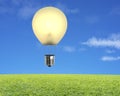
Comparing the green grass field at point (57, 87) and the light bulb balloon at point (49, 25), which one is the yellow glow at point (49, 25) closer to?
the light bulb balloon at point (49, 25)

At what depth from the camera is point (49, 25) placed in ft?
22.7

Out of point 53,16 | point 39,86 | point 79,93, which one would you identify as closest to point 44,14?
point 53,16

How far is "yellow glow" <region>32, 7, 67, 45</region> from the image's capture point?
22.9 feet

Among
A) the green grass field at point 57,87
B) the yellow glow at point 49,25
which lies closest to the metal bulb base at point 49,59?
the yellow glow at point 49,25

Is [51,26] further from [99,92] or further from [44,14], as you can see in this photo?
[99,92]

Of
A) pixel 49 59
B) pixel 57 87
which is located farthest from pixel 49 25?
pixel 57 87

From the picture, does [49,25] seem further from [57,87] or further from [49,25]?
[57,87]

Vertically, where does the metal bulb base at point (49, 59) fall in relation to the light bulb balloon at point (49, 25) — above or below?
below

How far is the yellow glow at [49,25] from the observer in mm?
6965

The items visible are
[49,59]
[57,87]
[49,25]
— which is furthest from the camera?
[57,87]

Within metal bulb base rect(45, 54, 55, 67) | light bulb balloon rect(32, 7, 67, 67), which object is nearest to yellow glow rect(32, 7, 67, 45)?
light bulb balloon rect(32, 7, 67, 67)

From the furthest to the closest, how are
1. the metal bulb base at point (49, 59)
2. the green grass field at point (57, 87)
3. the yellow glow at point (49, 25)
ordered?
1. the green grass field at point (57, 87)
2. the yellow glow at point (49, 25)
3. the metal bulb base at point (49, 59)

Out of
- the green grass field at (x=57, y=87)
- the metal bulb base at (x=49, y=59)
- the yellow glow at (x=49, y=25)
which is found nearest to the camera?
the metal bulb base at (x=49, y=59)

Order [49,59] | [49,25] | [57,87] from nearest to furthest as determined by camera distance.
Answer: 1. [49,59]
2. [49,25]
3. [57,87]
